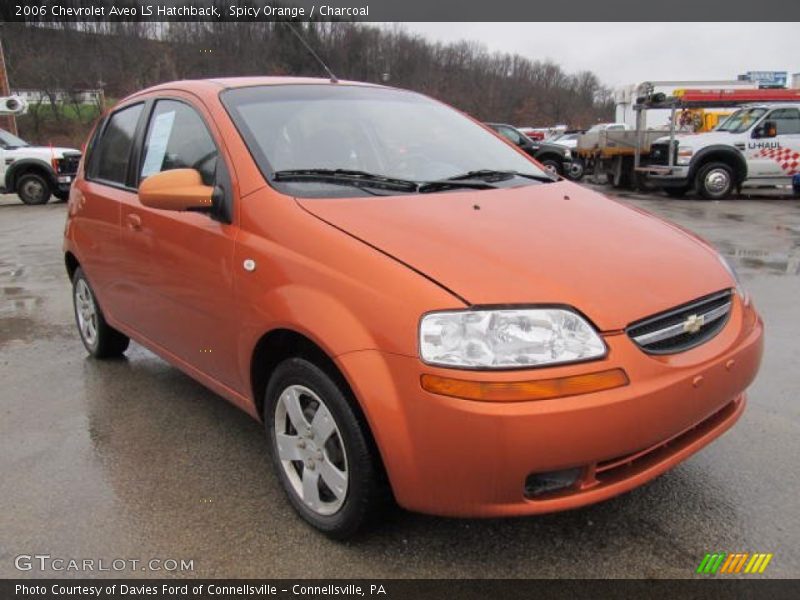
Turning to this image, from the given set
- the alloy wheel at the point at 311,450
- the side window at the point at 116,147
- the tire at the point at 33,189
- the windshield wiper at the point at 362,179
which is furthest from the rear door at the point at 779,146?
the tire at the point at 33,189

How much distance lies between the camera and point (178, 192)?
8.85ft

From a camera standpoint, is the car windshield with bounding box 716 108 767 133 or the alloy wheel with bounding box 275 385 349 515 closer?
the alloy wheel with bounding box 275 385 349 515

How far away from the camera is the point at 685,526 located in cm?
250

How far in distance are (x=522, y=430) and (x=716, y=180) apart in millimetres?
14044

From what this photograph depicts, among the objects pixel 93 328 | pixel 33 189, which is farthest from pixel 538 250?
pixel 33 189

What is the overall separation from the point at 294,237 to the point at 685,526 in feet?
5.87

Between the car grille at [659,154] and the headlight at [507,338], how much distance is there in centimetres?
1403

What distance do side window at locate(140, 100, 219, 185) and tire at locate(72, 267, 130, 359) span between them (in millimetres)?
1166

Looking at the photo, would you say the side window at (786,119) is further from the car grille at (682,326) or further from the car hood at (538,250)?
the car grille at (682,326)

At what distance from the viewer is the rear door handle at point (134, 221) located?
3.35m

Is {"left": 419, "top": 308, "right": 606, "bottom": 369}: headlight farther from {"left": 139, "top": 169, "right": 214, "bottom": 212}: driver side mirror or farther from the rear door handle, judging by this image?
the rear door handle

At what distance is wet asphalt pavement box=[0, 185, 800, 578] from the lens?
2.32 metres

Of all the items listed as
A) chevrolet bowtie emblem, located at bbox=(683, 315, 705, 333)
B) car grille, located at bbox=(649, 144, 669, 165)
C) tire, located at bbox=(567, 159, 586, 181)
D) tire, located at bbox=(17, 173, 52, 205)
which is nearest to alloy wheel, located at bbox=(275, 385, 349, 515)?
chevrolet bowtie emblem, located at bbox=(683, 315, 705, 333)

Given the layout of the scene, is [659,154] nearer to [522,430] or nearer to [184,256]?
[184,256]
